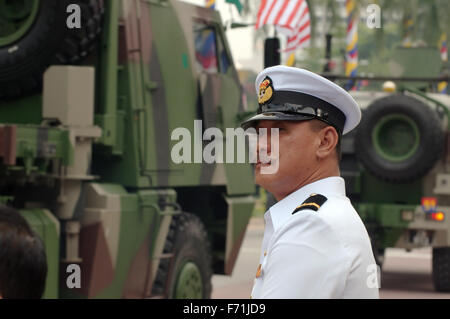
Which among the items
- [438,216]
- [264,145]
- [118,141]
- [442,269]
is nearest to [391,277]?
[442,269]

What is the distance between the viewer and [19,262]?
8.68ft

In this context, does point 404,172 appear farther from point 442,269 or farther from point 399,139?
point 442,269

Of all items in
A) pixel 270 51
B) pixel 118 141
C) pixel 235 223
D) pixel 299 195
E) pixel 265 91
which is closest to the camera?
pixel 299 195

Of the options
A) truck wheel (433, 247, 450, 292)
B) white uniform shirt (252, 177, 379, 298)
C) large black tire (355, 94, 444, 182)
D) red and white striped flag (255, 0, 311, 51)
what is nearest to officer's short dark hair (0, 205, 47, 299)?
white uniform shirt (252, 177, 379, 298)

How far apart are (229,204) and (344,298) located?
7621 mm

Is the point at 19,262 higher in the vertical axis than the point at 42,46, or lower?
lower

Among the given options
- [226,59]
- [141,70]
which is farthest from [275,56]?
[226,59]

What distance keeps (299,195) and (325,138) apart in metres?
0.17

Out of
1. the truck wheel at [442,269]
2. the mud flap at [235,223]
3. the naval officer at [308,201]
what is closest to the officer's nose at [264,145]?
the naval officer at [308,201]

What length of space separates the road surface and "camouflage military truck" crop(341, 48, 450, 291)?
522 millimetres

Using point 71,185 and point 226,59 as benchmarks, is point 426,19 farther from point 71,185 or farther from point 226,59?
point 71,185

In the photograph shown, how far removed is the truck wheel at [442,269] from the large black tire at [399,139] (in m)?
1.23

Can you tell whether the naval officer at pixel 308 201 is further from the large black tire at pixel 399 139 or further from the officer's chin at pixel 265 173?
the large black tire at pixel 399 139

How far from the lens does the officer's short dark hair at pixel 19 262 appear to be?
8.64 feet
